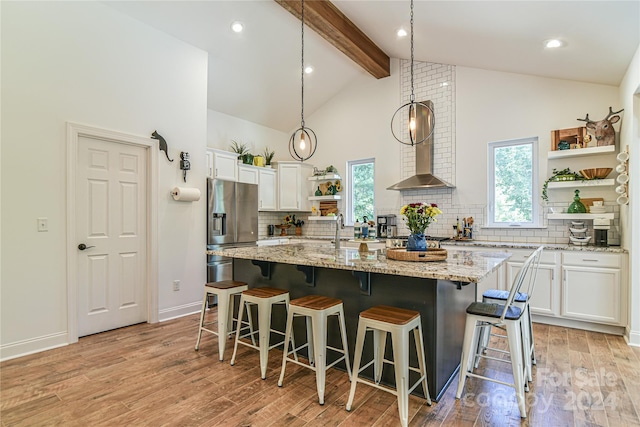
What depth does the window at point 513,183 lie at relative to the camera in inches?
176

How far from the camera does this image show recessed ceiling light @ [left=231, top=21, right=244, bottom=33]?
162 inches

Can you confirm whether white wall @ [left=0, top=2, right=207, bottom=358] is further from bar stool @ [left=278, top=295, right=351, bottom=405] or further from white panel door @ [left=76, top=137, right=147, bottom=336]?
bar stool @ [left=278, top=295, right=351, bottom=405]

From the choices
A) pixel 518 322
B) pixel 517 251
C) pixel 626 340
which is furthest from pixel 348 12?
pixel 626 340

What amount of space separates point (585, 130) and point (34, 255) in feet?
19.4

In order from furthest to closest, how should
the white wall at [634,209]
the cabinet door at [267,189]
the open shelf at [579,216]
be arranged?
1. the cabinet door at [267,189]
2. the open shelf at [579,216]
3. the white wall at [634,209]

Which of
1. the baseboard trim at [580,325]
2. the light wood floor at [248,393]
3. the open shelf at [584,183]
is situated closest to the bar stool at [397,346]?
the light wood floor at [248,393]

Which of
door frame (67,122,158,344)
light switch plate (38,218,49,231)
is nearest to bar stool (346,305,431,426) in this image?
door frame (67,122,158,344)

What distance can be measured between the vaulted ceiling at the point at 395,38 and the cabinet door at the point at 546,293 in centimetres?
223

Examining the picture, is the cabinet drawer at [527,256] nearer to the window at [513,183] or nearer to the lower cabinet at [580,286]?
the lower cabinet at [580,286]

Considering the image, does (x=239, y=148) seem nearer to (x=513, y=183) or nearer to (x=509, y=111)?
(x=509, y=111)

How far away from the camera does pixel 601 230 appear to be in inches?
152

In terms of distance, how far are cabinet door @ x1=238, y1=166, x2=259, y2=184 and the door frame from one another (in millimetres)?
1671

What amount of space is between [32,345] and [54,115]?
209 cm

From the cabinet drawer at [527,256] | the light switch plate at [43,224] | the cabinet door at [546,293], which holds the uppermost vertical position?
the light switch plate at [43,224]
